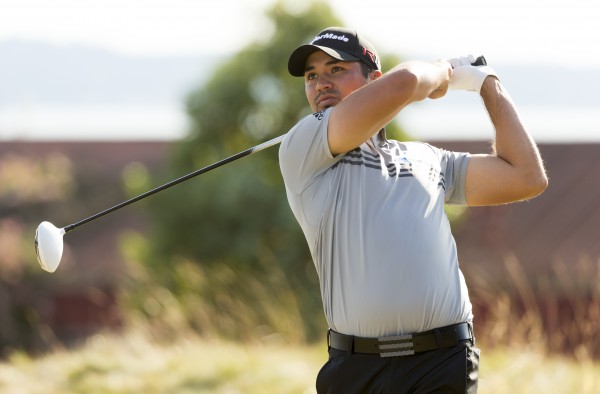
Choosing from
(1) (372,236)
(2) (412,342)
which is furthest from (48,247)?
(2) (412,342)

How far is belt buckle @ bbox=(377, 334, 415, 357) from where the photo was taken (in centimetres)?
371

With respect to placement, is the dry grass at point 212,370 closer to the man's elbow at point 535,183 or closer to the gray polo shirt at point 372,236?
the man's elbow at point 535,183

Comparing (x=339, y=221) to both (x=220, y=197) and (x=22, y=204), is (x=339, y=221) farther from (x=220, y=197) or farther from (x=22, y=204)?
(x=22, y=204)

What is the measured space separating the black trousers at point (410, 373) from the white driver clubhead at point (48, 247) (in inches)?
45.9

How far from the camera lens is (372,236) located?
12.0ft

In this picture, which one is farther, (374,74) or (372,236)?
(374,74)

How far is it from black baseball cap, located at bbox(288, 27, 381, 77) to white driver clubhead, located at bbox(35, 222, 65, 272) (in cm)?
109

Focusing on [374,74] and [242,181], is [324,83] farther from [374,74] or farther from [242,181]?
[242,181]

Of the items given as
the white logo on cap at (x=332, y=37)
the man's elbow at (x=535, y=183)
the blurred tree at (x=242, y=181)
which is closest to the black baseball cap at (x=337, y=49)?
the white logo on cap at (x=332, y=37)

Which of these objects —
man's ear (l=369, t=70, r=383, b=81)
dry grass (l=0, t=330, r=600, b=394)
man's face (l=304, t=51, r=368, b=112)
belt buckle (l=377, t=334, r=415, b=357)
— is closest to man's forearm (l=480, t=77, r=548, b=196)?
man's ear (l=369, t=70, r=383, b=81)

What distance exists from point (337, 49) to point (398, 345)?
40.8 inches

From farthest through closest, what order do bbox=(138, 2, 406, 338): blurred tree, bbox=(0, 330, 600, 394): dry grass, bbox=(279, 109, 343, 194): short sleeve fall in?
1. bbox=(138, 2, 406, 338): blurred tree
2. bbox=(0, 330, 600, 394): dry grass
3. bbox=(279, 109, 343, 194): short sleeve

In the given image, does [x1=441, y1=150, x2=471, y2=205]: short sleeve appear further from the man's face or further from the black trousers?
the black trousers

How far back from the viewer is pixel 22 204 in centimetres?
2116
